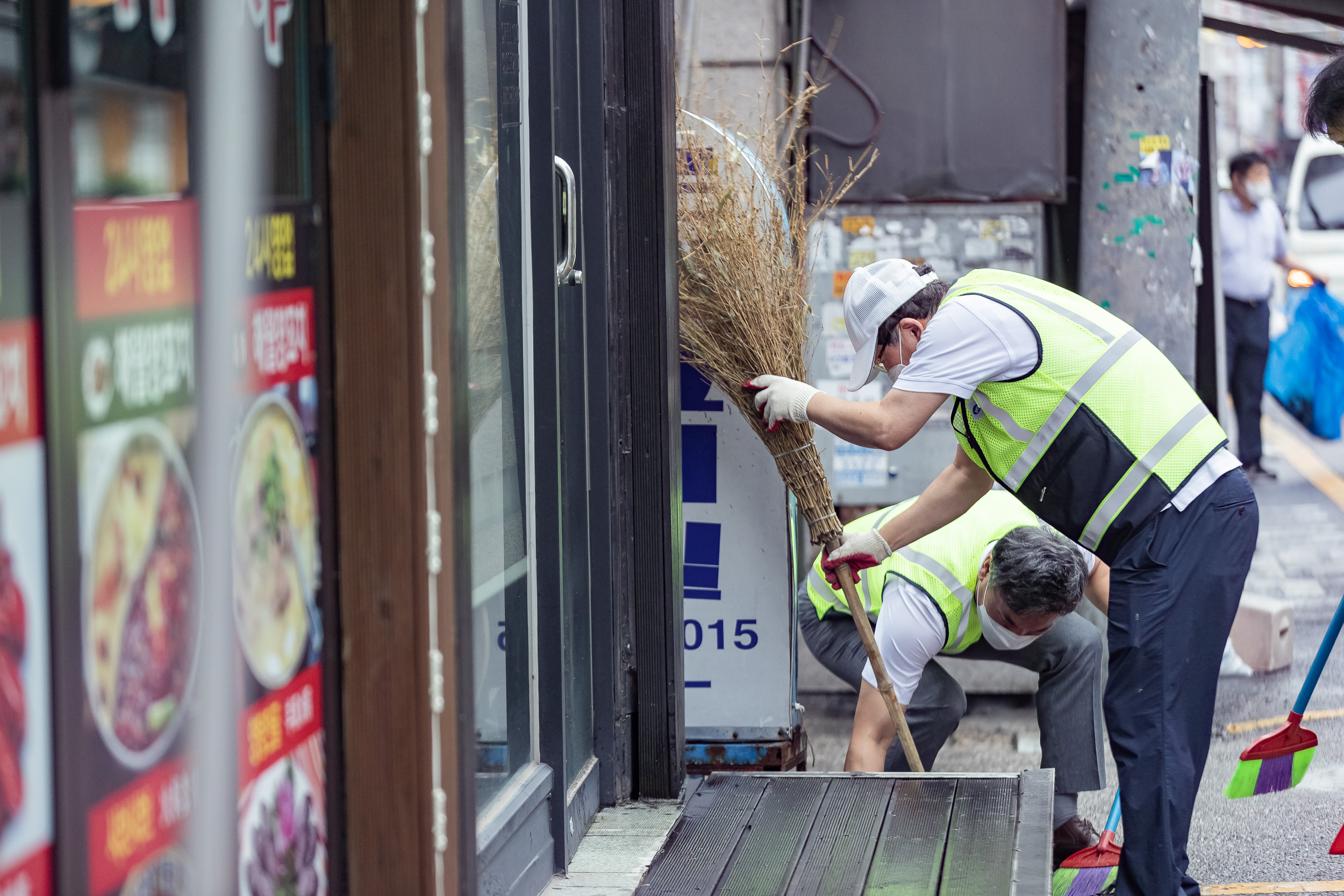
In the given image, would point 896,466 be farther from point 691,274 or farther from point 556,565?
point 556,565

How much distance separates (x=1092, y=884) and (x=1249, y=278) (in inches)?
250

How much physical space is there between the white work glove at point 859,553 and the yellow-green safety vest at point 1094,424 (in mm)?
574

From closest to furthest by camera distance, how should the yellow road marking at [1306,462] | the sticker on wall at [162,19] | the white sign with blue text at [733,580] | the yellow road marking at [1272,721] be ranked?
the sticker on wall at [162,19]
the white sign with blue text at [733,580]
the yellow road marking at [1272,721]
the yellow road marking at [1306,462]

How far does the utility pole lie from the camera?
16.3 feet

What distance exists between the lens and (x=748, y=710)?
4086 millimetres

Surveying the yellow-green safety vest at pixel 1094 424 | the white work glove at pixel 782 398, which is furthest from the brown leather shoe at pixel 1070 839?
the white work glove at pixel 782 398

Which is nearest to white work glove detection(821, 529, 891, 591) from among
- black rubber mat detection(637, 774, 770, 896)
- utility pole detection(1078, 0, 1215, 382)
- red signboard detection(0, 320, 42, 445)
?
black rubber mat detection(637, 774, 770, 896)

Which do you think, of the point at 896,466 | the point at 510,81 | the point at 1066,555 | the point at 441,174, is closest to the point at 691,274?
the point at 510,81

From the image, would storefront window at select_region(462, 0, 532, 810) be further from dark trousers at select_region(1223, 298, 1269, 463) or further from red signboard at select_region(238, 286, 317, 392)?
dark trousers at select_region(1223, 298, 1269, 463)

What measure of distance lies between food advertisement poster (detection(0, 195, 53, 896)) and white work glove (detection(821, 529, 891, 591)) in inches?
98.7

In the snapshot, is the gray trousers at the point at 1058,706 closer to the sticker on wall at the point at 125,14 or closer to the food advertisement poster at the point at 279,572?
the food advertisement poster at the point at 279,572

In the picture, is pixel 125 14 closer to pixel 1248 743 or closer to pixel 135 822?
pixel 135 822

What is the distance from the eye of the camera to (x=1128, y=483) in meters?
3.10

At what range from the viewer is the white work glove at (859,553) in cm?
374
